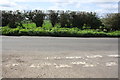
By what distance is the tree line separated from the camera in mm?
19688

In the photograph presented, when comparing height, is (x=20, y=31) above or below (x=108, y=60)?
above

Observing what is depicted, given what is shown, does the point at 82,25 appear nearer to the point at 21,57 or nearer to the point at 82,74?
the point at 21,57

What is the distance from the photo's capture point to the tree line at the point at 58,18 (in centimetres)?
1969

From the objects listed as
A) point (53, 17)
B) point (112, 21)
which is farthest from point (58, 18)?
point (112, 21)

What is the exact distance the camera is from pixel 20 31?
1584 cm

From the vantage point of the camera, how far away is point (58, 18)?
789 inches

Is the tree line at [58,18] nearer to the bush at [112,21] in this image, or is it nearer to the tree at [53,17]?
the tree at [53,17]

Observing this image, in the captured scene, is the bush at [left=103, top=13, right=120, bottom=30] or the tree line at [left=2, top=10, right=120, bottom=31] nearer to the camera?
the bush at [left=103, top=13, right=120, bottom=30]

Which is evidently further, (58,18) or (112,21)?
(58,18)

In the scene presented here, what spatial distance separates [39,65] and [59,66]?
0.76m

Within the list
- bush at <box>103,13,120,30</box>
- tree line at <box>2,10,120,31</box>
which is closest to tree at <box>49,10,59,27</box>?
tree line at <box>2,10,120,31</box>

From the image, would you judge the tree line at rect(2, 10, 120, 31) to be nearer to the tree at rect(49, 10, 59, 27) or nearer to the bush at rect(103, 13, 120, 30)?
the tree at rect(49, 10, 59, 27)

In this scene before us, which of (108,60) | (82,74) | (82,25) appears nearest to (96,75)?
(82,74)

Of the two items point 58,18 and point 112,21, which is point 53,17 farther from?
point 112,21
